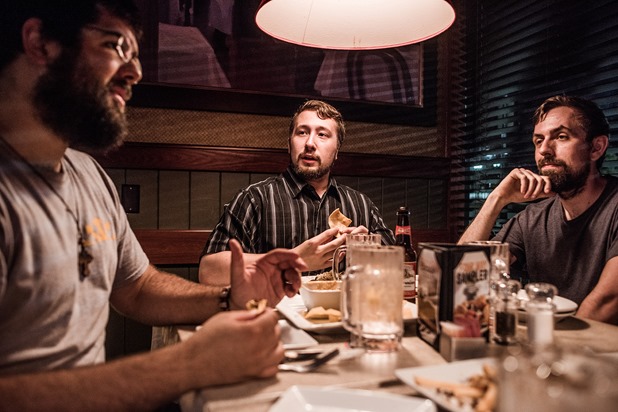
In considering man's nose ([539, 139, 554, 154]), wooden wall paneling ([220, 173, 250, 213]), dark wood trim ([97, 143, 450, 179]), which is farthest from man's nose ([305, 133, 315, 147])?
man's nose ([539, 139, 554, 154])

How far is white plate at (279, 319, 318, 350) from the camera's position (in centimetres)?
100

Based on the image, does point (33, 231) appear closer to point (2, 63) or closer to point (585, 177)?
point (2, 63)

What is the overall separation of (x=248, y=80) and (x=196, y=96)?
0.32 m

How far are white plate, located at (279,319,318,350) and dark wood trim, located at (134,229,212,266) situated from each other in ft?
5.29

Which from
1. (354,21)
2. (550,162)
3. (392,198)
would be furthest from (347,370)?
(392,198)

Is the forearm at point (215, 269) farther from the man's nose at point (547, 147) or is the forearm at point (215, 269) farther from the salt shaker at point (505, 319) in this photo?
the man's nose at point (547, 147)

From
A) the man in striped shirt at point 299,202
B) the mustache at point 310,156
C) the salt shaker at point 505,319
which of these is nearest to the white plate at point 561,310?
the salt shaker at point 505,319

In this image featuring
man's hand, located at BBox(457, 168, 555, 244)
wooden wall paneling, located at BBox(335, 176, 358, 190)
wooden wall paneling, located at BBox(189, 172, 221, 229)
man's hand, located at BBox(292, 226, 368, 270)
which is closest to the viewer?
man's hand, located at BBox(292, 226, 368, 270)

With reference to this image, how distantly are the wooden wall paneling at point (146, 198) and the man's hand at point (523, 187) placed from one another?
5.89 ft

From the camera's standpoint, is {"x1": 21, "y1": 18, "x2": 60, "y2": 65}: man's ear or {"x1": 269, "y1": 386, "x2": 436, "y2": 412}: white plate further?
{"x1": 21, "y1": 18, "x2": 60, "y2": 65}: man's ear

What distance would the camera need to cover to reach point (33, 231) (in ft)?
3.09

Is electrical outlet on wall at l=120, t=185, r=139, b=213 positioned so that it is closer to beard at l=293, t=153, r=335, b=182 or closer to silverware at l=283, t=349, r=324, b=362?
beard at l=293, t=153, r=335, b=182

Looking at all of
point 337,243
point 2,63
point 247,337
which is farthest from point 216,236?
point 247,337

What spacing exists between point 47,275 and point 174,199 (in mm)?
1744
